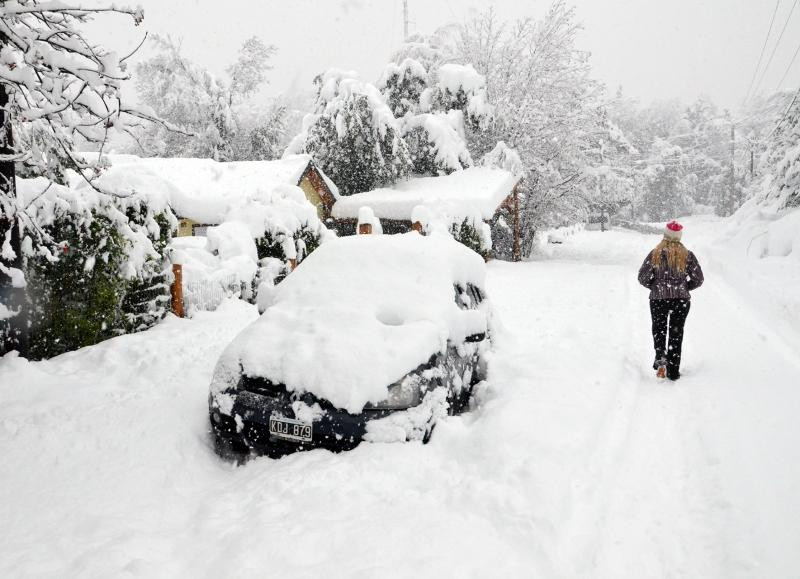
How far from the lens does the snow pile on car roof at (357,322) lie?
398cm

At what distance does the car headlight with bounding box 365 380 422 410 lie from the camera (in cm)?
391

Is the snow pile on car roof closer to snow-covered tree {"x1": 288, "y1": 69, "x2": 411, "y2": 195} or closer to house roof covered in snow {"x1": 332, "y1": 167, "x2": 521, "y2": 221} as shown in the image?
house roof covered in snow {"x1": 332, "y1": 167, "x2": 521, "y2": 221}

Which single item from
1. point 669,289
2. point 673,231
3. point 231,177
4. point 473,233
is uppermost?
point 231,177

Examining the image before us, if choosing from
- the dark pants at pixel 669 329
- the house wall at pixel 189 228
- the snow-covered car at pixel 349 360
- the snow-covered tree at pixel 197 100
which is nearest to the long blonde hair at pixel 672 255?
the dark pants at pixel 669 329

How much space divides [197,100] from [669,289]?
31.8m

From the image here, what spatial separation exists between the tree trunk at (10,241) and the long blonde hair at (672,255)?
6.54m

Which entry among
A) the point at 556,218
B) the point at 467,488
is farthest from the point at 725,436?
the point at 556,218

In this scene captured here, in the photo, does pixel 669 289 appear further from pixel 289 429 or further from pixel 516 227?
pixel 516 227

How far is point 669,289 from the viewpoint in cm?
616

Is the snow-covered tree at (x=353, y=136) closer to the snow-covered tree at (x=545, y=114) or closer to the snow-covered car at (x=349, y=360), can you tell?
A: the snow-covered tree at (x=545, y=114)

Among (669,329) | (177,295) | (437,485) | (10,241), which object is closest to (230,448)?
(437,485)

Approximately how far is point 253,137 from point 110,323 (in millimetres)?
29071

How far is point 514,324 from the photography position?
9.13m

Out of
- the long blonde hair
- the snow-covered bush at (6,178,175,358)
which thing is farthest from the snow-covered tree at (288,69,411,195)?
the long blonde hair
